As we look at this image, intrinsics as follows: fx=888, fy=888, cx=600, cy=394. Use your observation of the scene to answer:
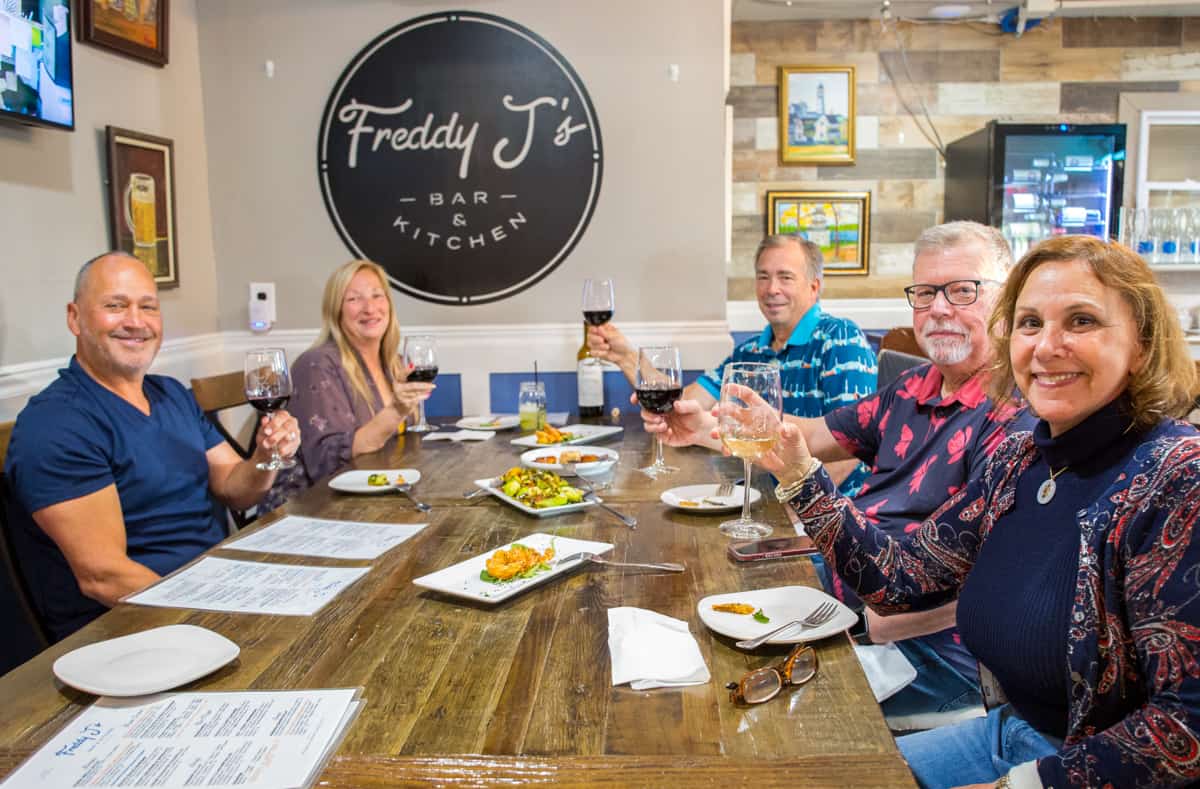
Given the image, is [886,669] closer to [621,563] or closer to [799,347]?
[621,563]

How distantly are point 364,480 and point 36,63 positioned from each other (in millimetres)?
1425

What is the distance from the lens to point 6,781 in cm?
85

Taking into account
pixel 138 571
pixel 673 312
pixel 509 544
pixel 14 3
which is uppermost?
pixel 14 3

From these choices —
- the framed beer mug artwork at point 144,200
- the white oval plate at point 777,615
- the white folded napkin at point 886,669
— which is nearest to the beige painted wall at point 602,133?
the framed beer mug artwork at point 144,200

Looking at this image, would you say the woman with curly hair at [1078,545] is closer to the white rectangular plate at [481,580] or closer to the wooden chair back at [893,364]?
the white rectangular plate at [481,580]

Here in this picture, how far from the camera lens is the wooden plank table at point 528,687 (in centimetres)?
88

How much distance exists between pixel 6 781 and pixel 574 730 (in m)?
0.55

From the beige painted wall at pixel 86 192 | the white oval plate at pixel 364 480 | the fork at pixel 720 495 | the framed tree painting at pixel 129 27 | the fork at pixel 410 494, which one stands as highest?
the framed tree painting at pixel 129 27

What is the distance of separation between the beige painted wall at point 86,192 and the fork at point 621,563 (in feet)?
5.90

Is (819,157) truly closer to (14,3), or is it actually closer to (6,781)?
(14,3)

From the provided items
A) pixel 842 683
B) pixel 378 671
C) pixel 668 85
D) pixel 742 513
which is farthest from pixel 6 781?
pixel 668 85

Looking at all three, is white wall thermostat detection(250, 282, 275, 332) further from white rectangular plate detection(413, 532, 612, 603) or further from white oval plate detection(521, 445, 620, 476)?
white rectangular plate detection(413, 532, 612, 603)

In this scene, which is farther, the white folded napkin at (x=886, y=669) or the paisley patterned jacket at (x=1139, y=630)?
the white folded napkin at (x=886, y=669)

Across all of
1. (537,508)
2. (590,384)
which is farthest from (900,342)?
(537,508)
